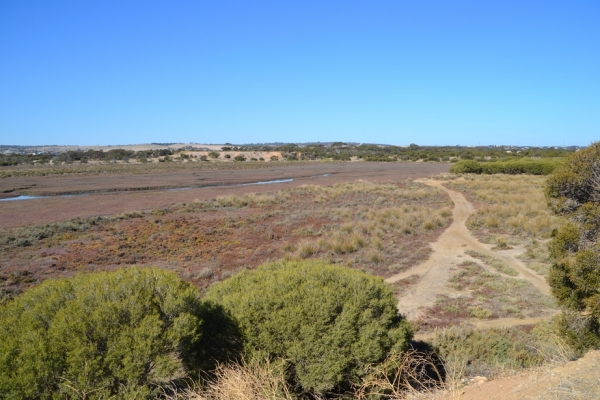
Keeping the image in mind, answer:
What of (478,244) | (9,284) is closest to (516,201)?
(478,244)

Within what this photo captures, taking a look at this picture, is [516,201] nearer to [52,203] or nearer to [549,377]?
[549,377]

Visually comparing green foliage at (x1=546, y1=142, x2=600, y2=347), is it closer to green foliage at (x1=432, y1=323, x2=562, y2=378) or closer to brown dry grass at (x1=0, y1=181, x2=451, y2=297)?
green foliage at (x1=432, y1=323, x2=562, y2=378)

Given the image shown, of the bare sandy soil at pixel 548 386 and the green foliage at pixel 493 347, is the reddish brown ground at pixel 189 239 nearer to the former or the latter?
the green foliage at pixel 493 347

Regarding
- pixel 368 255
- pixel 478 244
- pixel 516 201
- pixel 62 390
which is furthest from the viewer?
pixel 516 201

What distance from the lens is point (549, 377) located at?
532 cm

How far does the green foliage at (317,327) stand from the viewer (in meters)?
5.96

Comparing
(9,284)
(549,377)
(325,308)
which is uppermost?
(325,308)

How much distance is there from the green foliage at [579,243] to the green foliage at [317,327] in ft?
11.7

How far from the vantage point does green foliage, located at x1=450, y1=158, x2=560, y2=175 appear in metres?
57.2

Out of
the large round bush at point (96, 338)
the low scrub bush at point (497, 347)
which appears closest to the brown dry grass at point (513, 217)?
the low scrub bush at point (497, 347)

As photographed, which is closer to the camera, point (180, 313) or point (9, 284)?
point (180, 313)

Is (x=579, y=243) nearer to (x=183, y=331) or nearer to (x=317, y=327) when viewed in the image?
(x=317, y=327)

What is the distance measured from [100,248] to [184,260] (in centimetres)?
516

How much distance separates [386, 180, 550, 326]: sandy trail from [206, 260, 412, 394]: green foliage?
18.3 feet
